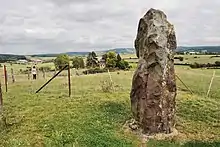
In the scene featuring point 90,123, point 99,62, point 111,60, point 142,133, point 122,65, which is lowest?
point 142,133

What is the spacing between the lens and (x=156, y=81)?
12.5m

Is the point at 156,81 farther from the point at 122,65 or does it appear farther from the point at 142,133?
the point at 122,65

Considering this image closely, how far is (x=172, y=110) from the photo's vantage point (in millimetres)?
12797

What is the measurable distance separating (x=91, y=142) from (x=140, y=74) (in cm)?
314

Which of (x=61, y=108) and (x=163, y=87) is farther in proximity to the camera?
(x=61, y=108)

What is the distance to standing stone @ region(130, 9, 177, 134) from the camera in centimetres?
1248

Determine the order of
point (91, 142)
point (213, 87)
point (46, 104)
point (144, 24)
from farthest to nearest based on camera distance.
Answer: point (213, 87), point (46, 104), point (144, 24), point (91, 142)

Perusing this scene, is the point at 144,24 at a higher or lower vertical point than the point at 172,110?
higher

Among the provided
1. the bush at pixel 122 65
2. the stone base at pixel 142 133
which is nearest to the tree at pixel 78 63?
the bush at pixel 122 65

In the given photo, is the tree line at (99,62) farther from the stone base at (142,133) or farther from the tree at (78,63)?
the stone base at (142,133)

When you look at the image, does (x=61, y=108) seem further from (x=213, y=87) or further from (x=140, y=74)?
(x=213, y=87)

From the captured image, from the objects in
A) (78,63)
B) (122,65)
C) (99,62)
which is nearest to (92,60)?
(99,62)

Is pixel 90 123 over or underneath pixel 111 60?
underneath

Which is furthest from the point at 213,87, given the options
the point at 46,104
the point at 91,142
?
the point at 91,142
